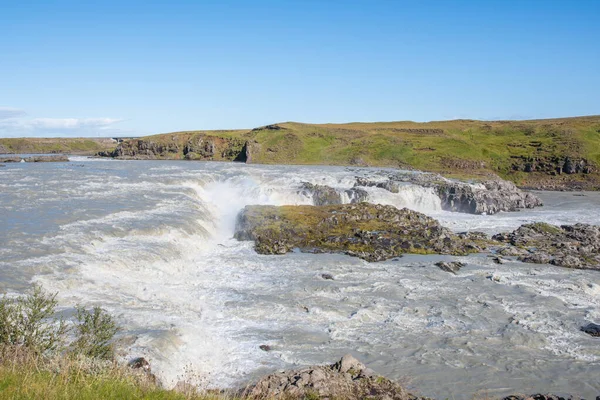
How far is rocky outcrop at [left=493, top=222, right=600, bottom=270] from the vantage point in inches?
1051

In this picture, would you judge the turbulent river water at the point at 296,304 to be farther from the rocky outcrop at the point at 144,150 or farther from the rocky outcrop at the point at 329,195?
the rocky outcrop at the point at 144,150

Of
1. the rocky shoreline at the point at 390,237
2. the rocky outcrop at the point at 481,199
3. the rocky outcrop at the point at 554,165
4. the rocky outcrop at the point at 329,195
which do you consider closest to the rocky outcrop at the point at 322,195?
the rocky outcrop at the point at 329,195

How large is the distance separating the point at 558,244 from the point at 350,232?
13.3 m

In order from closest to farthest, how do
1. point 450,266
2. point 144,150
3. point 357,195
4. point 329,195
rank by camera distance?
point 450,266, point 329,195, point 357,195, point 144,150

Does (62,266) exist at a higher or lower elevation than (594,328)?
higher

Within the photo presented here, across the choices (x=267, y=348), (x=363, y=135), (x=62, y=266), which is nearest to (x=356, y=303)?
(x=267, y=348)

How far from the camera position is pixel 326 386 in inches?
429

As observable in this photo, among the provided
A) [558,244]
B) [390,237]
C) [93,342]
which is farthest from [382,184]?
[93,342]

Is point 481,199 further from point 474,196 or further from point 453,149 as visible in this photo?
point 453,149

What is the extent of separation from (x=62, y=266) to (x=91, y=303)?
3.98 meters

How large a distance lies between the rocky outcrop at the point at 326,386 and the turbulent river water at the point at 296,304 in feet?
5.94

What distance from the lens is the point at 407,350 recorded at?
1578 cm

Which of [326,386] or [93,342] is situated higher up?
[93,342]

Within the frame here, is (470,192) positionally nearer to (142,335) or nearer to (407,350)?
(407,350)
